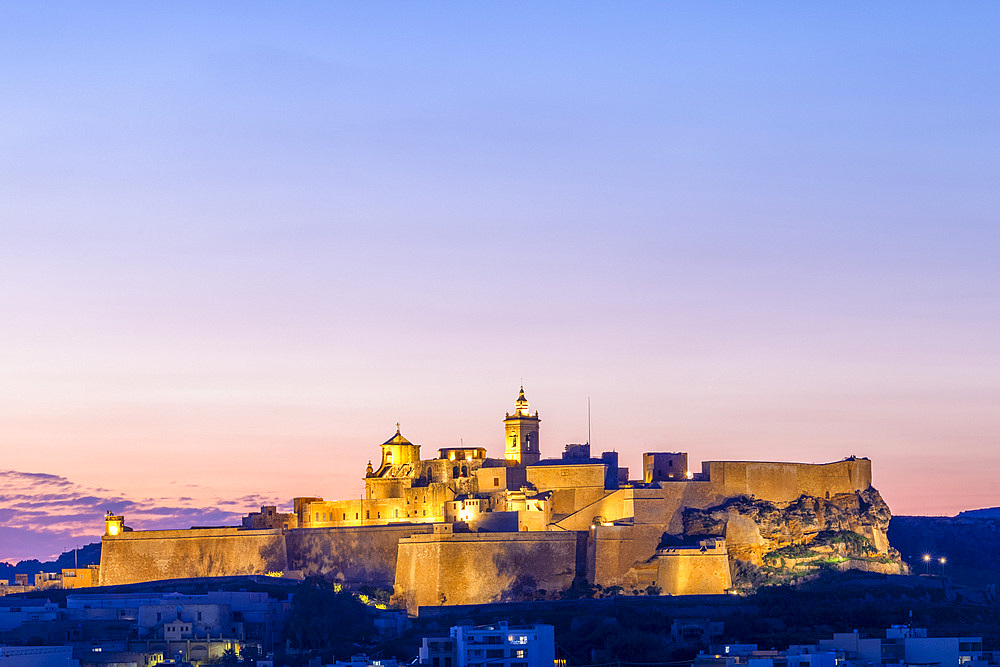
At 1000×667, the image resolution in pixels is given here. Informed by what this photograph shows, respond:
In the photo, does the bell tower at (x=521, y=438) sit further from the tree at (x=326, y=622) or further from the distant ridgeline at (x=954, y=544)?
the distant ridgeline at (x=954, y=544)

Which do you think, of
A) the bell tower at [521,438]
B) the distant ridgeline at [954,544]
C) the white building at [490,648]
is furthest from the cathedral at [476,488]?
the distant ridgeline at [954,544]

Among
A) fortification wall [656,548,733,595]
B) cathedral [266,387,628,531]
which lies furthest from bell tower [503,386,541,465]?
fortification wall [656,548,733,595]

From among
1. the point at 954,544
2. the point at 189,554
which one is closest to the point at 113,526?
the point at 189,554

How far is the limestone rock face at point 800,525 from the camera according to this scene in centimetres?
7962

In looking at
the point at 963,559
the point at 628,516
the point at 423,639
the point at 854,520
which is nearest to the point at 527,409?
the point at 628,516

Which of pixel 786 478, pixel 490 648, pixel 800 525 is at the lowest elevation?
pixel 490 648

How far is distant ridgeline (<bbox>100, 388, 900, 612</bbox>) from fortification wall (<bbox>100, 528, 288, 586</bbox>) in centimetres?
6

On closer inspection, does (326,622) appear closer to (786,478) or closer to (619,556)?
(619,556)

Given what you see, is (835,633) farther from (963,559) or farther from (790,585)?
(963,559)

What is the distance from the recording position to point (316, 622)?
241 feet

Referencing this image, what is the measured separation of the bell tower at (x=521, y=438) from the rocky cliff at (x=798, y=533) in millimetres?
7963

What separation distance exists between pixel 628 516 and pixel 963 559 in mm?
32980

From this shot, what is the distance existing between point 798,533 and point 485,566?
13.7m

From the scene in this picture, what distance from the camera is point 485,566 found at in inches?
3046
